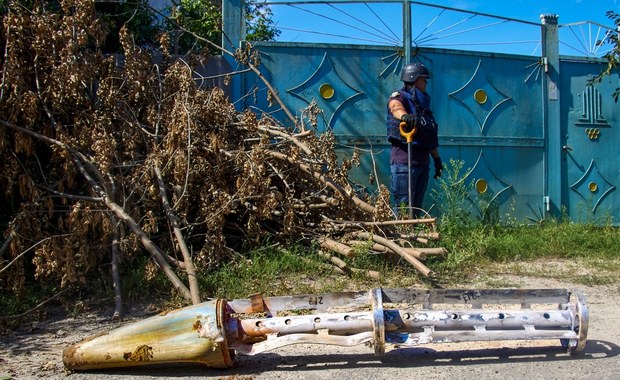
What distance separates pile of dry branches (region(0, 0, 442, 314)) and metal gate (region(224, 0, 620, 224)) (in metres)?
1.40

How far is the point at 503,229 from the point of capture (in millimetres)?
7430

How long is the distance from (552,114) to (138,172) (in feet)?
18.3

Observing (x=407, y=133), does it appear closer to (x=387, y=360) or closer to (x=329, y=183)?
(x=329, y=183)

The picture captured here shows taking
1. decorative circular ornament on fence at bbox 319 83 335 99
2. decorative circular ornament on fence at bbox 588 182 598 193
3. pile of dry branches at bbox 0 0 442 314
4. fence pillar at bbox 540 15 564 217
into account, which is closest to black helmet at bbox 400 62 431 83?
decorative circular ornament on fence at bbox 319 83 335 99

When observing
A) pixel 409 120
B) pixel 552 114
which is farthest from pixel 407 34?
pixel 552 114

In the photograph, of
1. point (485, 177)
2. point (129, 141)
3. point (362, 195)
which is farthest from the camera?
point (485, 177)

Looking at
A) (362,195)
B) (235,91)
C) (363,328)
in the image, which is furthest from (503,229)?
(363,328)

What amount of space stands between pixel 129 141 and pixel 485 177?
4536 millimetres

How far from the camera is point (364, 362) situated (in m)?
3.87

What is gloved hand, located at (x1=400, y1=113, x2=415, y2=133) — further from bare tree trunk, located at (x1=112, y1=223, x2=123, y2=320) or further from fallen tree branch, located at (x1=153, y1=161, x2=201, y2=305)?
bare tree trunk, located at (x1=112, y1=223, x2=123, y2=320)

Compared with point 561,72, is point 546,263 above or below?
below

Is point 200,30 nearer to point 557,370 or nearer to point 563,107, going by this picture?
point 563,107

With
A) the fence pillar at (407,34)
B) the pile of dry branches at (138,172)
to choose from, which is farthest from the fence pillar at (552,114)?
the pile of dry branches at (138,172)

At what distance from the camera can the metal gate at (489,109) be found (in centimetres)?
749
